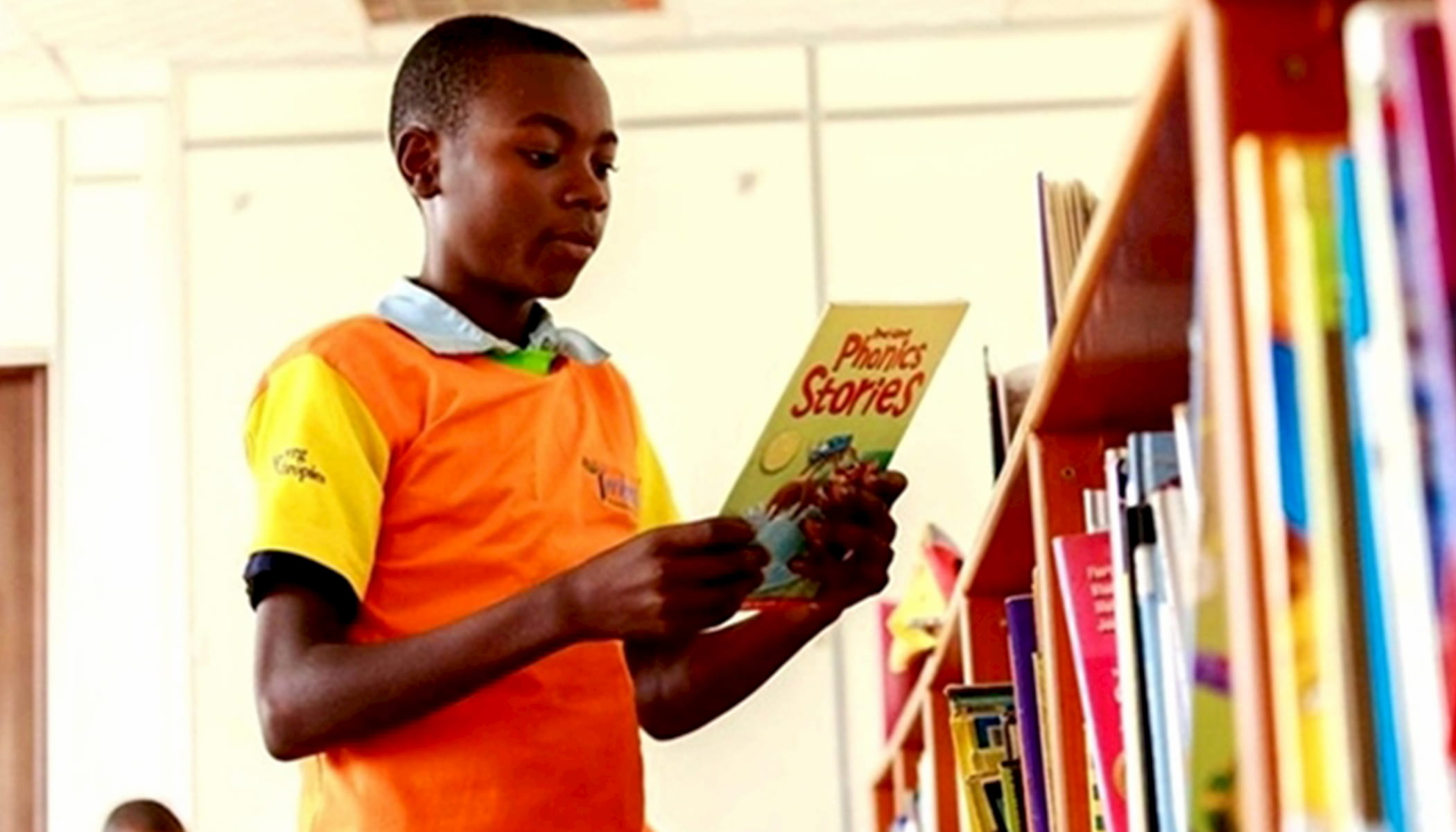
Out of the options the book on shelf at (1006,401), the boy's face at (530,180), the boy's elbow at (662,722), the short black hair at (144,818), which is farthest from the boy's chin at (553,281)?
the short black hair at (144,818)

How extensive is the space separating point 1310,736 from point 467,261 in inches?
44.5

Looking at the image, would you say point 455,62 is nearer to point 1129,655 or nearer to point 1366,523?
point 1129,655

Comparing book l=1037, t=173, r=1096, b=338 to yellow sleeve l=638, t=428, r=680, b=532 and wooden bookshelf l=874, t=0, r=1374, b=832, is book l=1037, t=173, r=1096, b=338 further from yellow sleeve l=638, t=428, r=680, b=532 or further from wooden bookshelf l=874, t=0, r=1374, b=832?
yellow sleeve l=638, t=428, r=680, b=532

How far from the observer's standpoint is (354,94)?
13.5 ft

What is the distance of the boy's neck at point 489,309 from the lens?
1723 millimetres

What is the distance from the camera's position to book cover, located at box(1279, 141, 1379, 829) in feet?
2.13

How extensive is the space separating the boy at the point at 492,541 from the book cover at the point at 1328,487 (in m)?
0.75

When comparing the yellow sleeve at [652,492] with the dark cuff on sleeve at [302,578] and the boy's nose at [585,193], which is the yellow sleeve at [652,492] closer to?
the boy's nose at [585,193]

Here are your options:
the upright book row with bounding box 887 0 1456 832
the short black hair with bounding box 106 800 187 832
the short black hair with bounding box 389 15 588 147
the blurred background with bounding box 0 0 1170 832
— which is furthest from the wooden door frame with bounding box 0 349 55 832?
the upright book row with bounding box 887 0 1456 832

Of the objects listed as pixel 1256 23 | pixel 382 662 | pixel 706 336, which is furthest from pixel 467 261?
pixel 706 336

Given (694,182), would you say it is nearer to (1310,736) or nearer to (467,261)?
Result: (467,261)

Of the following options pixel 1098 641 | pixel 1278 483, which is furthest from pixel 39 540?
pixel 1278 483

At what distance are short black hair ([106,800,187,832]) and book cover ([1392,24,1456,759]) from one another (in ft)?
9.96

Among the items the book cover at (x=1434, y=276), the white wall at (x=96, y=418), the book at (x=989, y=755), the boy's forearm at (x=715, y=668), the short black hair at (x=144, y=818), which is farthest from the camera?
the white wall at (x=96, y=418)
